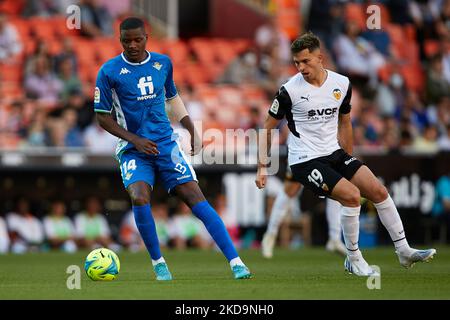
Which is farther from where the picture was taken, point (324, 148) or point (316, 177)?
point (324, 148)

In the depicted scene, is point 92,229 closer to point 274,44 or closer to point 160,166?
point 274,44

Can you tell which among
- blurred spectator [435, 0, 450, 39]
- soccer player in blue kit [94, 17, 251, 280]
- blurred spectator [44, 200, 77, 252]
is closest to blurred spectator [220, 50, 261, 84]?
blurred spectator [44, 200, 77, 252]

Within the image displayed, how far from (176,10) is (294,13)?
3.02 m

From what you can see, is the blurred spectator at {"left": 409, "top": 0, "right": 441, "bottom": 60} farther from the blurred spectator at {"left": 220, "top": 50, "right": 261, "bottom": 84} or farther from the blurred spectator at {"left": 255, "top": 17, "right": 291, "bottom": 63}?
the blurred spectator at {"left": 220, "top": 50, "right": 261, "bottom": 84}

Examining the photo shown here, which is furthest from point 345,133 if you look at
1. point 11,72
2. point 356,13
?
point 356,13

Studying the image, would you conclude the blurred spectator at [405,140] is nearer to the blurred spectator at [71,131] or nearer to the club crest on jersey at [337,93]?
the blurred spectator at [71,131]

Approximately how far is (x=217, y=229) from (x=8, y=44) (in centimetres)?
1347

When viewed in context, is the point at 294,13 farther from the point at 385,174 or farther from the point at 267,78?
the point at 385,174

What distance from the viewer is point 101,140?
20281mm

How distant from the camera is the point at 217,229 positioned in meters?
10.1

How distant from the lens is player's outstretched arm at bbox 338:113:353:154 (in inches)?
435

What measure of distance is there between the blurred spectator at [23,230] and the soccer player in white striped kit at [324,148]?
9980 mm

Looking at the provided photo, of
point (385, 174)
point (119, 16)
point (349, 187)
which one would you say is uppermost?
point (119, 16)
